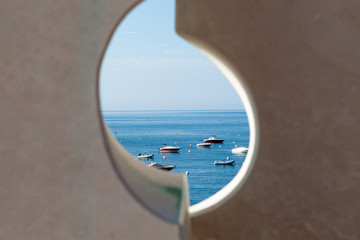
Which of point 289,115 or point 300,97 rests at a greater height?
point 300,97

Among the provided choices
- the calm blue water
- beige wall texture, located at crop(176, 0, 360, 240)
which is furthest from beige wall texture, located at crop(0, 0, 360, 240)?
the calm blue water

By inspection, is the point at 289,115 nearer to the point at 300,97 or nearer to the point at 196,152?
the point at 300,97

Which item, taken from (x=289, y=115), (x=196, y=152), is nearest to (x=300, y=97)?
(x=289, y=115)

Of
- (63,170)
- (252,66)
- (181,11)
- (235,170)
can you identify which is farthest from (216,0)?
(235,170)

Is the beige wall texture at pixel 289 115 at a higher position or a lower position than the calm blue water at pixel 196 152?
lower

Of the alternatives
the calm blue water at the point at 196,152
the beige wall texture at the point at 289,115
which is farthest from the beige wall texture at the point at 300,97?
the calm blue water at the point at 196,152

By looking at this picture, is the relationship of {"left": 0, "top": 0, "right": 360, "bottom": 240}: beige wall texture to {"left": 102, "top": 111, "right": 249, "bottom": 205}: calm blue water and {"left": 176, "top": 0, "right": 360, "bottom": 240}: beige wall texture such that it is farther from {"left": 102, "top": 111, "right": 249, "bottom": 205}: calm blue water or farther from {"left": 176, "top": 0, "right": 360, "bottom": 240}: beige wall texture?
{"left": 102, "top": 111, "right": 249, "bottom": 205}: calm blue water

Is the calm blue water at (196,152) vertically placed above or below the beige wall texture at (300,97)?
above

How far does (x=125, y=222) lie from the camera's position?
3.34 m

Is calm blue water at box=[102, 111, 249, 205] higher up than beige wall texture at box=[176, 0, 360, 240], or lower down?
higher up

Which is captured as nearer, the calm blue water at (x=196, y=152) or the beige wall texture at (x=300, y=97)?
the beige wall texture at (x=300, y=97)

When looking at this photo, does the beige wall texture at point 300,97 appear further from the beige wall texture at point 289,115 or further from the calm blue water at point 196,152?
the calm blue water at point 196,152

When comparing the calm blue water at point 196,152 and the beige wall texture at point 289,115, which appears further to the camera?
the calm blue water at point 196,152

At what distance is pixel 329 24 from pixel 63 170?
2.94 metres
